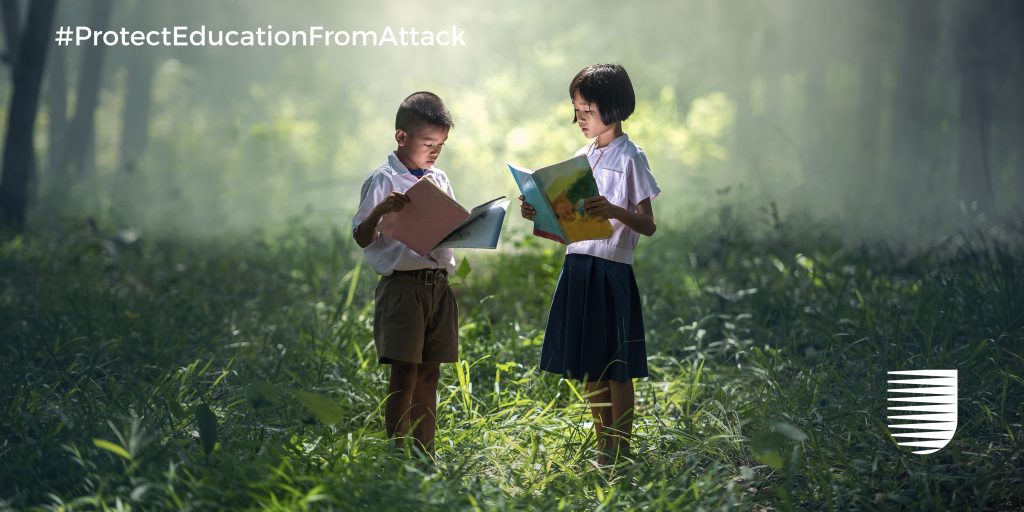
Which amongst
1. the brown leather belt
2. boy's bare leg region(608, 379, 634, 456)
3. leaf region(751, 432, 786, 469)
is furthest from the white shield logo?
the brown leather belt

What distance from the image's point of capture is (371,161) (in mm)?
24641

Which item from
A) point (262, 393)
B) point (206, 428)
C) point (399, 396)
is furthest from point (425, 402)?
point (206, 428)

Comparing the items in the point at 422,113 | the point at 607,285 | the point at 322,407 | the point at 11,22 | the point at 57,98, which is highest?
the point at 57,98

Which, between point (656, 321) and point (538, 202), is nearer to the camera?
point (538, 202)

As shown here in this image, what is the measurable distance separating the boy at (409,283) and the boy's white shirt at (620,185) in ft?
1.75

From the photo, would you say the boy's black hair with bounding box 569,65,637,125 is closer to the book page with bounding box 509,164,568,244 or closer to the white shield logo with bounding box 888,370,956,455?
the book page with bounding box 509,164,568,244

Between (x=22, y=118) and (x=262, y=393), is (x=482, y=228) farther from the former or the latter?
(x=22, y=118)

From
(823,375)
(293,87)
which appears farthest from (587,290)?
(293,87)

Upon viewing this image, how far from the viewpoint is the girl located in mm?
3443

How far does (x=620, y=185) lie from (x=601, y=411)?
875mm

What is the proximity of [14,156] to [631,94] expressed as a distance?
7172 mm

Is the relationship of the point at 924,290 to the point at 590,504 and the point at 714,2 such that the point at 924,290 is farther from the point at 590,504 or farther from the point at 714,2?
the point at 714,2

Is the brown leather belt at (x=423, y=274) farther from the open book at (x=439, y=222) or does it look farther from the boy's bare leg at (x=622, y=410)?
the boy's bare leg at (x=622, y=410)

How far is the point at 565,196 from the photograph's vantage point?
316cm
